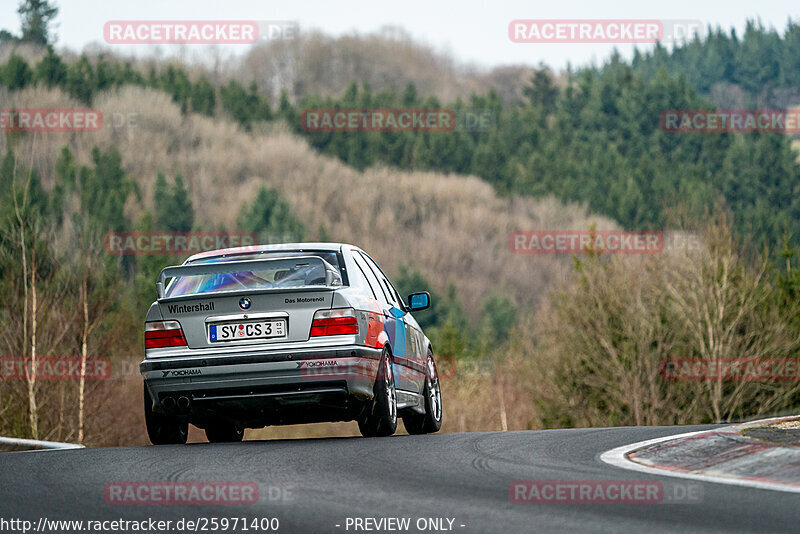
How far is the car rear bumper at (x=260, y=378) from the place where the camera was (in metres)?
10.1

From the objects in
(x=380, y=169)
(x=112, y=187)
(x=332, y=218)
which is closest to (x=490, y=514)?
(x=112, y=187)

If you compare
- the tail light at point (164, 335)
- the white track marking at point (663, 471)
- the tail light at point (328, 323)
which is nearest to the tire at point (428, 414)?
the tail light at point (328, 323)

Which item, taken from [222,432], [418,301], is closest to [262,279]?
[418,301]

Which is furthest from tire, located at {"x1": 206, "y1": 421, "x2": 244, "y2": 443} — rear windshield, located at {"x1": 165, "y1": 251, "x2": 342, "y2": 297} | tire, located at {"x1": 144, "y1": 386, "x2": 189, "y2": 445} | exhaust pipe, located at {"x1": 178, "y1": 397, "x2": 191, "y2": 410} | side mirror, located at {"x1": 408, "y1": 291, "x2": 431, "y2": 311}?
side mirror, located at {"x1": 408, "y1": 291, "x2": 431, "y2": 311}

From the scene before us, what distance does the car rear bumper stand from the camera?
33.0 ft

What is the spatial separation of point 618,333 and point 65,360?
18196mm

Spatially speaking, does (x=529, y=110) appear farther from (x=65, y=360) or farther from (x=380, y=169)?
(x=65, y=360)

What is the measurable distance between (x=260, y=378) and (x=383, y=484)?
3147 mm

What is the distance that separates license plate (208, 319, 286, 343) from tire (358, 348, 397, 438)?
1.04 metres

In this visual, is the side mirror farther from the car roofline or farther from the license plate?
the license plate

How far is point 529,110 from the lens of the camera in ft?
580

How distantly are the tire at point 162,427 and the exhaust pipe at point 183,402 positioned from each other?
360 mm

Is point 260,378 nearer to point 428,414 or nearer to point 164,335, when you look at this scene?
point 164,335

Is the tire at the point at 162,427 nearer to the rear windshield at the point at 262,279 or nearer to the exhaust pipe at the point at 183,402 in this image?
the exhaust pipe at the point at 183,402
